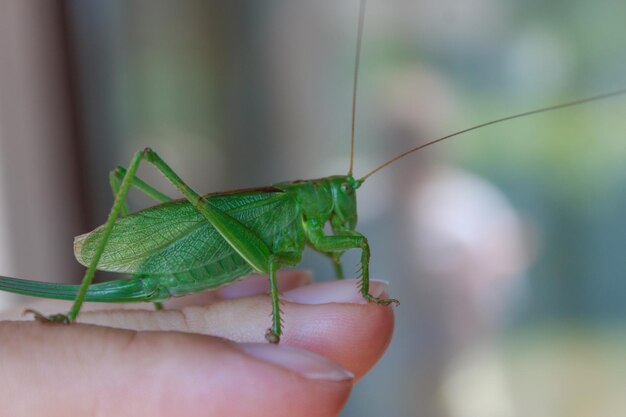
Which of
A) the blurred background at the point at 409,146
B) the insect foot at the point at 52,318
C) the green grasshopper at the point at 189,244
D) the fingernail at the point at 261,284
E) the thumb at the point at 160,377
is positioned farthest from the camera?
the blurred background at the point at 409,146

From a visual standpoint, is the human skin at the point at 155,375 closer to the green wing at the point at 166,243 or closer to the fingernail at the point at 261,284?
the green wing at the point at 166,243

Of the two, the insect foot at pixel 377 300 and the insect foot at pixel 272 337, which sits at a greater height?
the insect foot at pixel 377 300

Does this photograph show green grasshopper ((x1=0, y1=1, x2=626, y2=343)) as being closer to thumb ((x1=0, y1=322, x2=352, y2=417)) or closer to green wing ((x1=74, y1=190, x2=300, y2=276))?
green wing ((x1=74, y1=190, x2=300, y2=276))

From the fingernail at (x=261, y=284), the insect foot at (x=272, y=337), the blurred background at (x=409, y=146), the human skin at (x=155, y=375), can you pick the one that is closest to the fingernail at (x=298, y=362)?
the human skin at (x=155, y=375)

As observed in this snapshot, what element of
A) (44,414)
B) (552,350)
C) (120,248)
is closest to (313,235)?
(120,248)

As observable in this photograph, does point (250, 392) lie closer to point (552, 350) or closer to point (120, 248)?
point (120, 248)

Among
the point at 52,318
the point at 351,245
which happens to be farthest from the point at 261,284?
the point at 52,318
